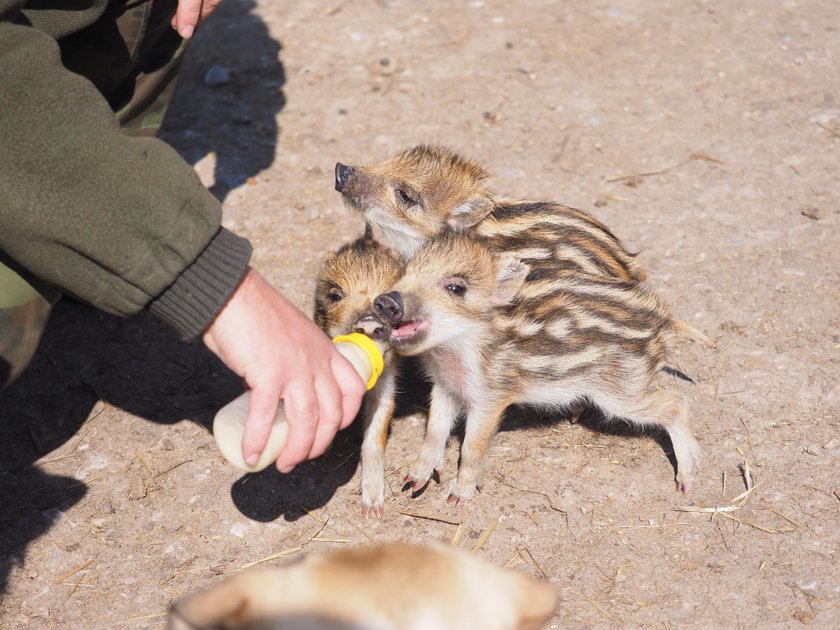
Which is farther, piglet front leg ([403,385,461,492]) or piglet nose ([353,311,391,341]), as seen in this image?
piglet front leg ([403,385,461,492])

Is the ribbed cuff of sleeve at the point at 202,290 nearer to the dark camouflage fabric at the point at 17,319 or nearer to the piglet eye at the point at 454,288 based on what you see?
the dark camouflage fabric at the point at 17,319

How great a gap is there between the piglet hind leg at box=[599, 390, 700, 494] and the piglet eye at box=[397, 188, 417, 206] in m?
1.13

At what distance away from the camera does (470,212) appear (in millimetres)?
3656

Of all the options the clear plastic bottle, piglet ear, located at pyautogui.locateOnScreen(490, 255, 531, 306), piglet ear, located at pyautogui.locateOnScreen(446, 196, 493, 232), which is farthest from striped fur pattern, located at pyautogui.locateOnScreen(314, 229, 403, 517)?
the clear plastic bottle

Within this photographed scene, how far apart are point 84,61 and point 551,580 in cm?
234

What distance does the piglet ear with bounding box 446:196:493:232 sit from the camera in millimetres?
3621

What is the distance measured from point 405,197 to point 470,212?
0.30 m

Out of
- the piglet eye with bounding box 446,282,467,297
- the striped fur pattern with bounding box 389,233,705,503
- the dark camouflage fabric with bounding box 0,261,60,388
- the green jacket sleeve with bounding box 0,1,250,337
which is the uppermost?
the green jacket sleeve with bounding box 0,1,250,337

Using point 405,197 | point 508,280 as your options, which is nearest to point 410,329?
point 508,280

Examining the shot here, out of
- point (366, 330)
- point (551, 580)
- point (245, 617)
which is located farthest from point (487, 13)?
point (245, 617)

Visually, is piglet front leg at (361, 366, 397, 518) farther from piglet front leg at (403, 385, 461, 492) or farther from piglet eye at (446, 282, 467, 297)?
piglet eye at (446, 282, 467, 297)

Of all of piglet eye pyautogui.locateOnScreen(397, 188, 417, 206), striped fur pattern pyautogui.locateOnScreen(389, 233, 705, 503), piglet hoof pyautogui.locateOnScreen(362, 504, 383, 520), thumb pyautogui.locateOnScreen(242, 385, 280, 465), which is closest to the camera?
thumb pyautogui.locateOnScreen(242, 385, 280, 465)

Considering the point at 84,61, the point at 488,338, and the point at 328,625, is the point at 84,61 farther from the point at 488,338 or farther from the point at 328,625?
the point at 328,625

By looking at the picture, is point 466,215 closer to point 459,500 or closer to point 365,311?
point 365,311
